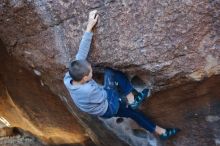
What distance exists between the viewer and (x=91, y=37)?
300 centimetres

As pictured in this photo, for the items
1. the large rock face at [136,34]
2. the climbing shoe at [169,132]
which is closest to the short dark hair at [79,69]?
the large rock face at [136,34]

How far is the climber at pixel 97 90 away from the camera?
2885 mm

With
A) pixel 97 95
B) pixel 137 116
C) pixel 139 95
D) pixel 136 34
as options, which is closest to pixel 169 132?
pixel 137 116

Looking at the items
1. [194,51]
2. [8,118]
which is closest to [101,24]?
[194,51]

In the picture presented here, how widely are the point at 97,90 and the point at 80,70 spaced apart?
22cm

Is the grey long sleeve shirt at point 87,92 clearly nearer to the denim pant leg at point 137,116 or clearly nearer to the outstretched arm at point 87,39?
the outstretched arm at point 87,39

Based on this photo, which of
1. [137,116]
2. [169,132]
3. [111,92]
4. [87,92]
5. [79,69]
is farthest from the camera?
[169,132]

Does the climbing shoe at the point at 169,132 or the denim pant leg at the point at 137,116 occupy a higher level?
the denim pant leg at the point at 137,116

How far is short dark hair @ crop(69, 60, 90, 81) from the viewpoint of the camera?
2.83 m

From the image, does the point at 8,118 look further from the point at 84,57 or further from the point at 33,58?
the point at 84,57

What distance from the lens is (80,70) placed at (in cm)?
284

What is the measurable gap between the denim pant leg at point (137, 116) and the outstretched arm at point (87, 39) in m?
0.49

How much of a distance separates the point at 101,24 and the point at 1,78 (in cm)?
224

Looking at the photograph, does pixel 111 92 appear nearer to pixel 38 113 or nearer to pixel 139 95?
pixel 139 95
